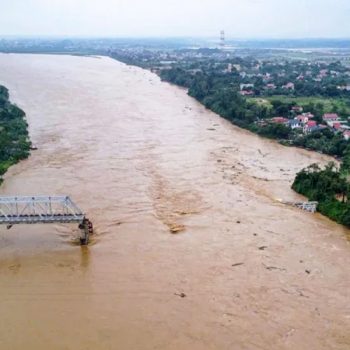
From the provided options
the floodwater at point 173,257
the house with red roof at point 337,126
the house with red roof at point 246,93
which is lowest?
the floodwater at point 173,257

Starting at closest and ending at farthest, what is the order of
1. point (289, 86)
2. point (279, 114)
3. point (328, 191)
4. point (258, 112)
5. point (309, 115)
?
point (328, 191) < point (309, 115) < point (258, 112) < point (279, 114) < point (289, 86)

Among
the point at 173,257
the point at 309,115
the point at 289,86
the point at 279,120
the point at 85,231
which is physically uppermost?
the point at 289,86

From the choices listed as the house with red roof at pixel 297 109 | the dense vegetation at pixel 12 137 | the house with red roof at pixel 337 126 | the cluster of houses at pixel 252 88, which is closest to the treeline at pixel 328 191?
the house with red roof at pixel 337 126

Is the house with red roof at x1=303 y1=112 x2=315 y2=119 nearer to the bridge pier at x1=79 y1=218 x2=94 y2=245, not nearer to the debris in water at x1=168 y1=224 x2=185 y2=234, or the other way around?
the debris in water at x1=168 y1=224 x2=185 y2=234

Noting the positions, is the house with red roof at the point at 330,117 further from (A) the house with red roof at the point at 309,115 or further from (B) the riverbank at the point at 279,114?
(A) the house with red roof at the point at 309,115

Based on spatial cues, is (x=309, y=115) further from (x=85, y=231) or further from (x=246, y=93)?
(x=85, y=231)

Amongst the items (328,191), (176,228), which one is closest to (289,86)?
(328,191)
